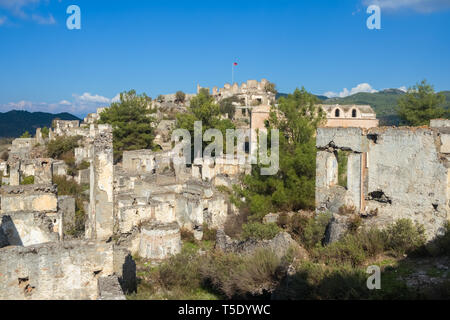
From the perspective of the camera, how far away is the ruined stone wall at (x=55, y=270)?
6.36m

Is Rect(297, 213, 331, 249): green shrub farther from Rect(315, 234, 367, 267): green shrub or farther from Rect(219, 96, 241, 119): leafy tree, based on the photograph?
Rect(219, 96, 241, 119): leafy tree

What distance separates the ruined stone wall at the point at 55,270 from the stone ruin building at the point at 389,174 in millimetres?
6404

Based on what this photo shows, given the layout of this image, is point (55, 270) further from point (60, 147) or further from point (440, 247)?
point (60, 147)

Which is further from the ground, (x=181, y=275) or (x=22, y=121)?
(x=22, y=121)

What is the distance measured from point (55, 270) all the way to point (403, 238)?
6.72m

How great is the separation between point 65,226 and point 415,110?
67.3 feet

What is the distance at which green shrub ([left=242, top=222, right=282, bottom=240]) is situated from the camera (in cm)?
1080

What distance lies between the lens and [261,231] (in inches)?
431

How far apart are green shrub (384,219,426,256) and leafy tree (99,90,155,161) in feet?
78.8

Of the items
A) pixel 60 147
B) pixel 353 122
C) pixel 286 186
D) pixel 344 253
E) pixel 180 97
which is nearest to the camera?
pixel 344 253

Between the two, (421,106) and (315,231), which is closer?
(315,231)

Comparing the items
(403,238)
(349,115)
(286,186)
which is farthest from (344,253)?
(349,115)

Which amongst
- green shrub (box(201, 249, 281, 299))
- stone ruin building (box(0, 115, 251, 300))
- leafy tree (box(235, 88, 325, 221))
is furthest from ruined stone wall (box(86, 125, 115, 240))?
leafy tree (box(235, 88, 325, 221))
